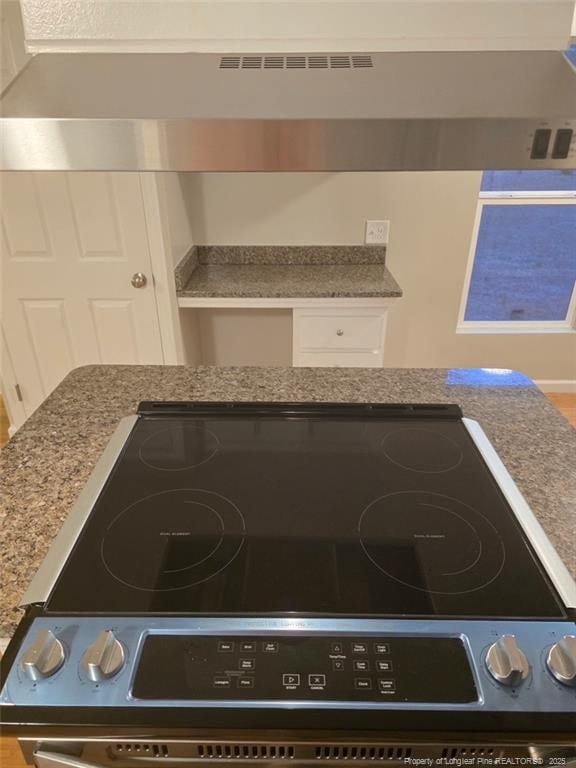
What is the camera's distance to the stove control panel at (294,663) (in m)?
0.59

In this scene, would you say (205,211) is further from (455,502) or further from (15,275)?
(455,502)

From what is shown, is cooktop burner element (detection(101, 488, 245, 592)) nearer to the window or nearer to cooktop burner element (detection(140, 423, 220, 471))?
cooktop burner element (detection(140, 423, 220, 471))

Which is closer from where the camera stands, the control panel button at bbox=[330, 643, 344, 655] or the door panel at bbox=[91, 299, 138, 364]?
the control panel button at bbox=[330, 643, 344, 655]

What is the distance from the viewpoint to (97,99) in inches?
27.4

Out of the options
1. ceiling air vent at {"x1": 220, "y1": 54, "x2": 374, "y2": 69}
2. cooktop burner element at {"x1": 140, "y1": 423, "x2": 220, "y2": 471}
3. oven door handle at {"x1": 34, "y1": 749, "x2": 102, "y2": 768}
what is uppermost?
ceiling air vent at {"x1": 220, "y1": 54, "x2": 374, "y2": 69}

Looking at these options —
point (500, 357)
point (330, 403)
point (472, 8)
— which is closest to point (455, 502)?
point (330, 403)

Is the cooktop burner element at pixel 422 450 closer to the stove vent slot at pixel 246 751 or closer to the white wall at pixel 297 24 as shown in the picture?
the stove vent slot at pixel 246 751

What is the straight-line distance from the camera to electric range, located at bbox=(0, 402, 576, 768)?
0.59 meters

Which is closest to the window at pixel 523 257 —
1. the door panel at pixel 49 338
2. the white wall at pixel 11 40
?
the door panel at pixel 49 338

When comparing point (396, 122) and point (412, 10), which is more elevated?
point (412, 10)

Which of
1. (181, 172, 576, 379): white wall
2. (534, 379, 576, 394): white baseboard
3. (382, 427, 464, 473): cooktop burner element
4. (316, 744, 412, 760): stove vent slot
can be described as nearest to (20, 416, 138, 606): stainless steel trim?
(316, 744, 412, 760): stove vent slot

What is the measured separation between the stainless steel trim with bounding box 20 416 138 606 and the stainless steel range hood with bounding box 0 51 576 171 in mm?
489

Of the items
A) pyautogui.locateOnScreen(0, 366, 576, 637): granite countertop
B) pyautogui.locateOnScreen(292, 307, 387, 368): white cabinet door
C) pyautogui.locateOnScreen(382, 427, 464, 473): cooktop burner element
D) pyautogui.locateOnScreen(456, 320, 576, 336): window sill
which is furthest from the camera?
pyautogui.locateOnScreen(456, 320, 576, 336): window sill

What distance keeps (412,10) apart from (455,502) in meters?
0.74
